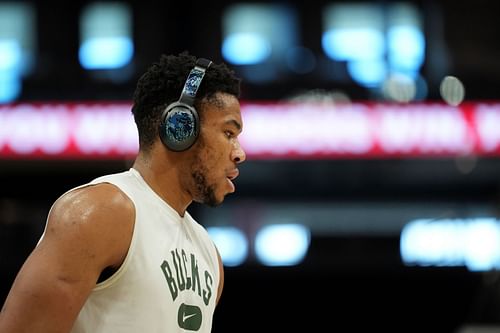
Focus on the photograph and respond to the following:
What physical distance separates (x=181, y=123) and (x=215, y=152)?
0.16m

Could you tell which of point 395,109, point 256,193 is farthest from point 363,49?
point 256,193

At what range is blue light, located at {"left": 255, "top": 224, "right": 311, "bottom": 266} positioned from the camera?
10.0 m

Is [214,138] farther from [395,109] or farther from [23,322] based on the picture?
[395,109]

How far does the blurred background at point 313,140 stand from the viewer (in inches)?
377

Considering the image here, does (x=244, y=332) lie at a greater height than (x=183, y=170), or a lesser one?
lesser

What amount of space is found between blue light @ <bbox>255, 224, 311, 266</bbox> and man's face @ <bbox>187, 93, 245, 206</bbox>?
282 inches

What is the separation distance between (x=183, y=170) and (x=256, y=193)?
7456 mm

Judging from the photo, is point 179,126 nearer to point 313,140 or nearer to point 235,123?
point 235,123

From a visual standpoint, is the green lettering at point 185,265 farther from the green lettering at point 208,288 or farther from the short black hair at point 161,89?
the short black hair at point 161,89

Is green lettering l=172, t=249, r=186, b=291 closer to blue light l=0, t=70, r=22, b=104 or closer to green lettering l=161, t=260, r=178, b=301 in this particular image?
green lettering l=161, t=260, r=178, b=301

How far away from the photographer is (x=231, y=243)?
1007cm

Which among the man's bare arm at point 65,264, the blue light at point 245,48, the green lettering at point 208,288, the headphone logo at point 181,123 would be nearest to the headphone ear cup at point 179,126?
the headphone logo at point 181,123

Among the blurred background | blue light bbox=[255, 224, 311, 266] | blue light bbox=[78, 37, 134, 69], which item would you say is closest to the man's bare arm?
the blurred background

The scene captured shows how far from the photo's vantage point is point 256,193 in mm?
10305
